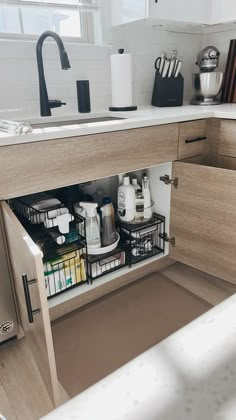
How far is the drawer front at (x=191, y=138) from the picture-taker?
1403mm

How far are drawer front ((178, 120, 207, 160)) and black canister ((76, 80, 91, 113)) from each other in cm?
51

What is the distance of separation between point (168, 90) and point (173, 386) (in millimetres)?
1759

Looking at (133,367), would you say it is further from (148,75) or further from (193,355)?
(148,75)

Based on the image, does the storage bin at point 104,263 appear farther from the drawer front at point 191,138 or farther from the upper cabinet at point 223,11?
the upper cabinet at point 223,11

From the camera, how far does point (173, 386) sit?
0.67ft

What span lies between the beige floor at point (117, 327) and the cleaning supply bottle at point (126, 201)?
0.36m

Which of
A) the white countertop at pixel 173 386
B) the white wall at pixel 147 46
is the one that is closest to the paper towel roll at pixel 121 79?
the white wall at pixel 147 46

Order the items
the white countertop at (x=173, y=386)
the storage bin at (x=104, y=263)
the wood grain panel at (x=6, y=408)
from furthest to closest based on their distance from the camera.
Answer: the storage bin at (x=104, y=263)
the wood grain panel at (x=6, y=408)
the white countertop at (x=173, y=386)

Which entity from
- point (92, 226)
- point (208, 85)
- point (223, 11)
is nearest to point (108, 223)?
point (92, 226)

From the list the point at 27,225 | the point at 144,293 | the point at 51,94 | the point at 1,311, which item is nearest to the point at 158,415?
the point at 1,311

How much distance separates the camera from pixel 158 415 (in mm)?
182

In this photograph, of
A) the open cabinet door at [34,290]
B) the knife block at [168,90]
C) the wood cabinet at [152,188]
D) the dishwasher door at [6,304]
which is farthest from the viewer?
the knife block at [168,90]

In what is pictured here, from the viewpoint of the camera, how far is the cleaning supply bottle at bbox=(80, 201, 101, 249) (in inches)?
52.8

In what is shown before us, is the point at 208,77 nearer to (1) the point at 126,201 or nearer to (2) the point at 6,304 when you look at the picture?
(1) the point at 126,201
